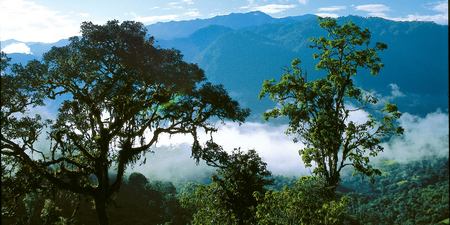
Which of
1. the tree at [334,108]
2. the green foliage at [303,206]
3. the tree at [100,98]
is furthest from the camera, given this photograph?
the tree at [334,108]

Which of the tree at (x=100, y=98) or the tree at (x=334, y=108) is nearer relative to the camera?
the tree at (x=100, y=98)

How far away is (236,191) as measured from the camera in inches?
1275

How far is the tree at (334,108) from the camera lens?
2834cm

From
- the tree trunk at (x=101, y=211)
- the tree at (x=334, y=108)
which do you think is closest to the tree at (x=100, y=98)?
the tree trunk at (x=101, y=211)

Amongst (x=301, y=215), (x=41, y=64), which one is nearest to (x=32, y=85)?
(x=41, y=64)

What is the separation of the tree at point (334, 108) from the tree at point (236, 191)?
3790 mm

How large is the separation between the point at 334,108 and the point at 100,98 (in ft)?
48.0

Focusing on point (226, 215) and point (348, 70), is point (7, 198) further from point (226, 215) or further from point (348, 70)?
point (348, 70)

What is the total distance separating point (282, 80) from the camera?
98.6 feet

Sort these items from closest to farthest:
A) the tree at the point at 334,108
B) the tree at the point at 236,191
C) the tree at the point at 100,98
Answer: the tree at the point at 100,98, the tree at the point at 334,108, the tree at the point at 236,191

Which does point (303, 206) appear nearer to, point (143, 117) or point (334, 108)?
point (334, 108)

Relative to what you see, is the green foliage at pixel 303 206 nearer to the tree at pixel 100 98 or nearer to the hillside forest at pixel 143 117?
the hillside forest at pixel 143 117

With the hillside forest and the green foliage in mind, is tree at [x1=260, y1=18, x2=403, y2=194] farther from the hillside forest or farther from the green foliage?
the green foliage

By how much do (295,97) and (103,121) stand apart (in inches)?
501
